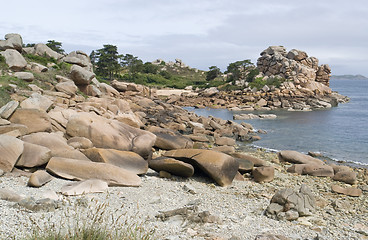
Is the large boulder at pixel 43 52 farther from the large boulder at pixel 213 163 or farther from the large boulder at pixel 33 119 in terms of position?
the large boulder at pixel 213 163

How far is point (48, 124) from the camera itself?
13.7m

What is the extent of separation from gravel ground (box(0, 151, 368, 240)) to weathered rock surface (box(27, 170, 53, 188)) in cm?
15

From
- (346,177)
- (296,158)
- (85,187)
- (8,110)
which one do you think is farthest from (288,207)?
(8,110)

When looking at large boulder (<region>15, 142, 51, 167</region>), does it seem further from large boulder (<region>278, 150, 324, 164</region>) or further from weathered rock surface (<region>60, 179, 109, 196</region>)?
large boulder (<region>278, 150, 324, 164</region>)

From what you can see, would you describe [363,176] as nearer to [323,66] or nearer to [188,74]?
[323,66]

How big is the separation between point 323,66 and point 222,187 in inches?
2878

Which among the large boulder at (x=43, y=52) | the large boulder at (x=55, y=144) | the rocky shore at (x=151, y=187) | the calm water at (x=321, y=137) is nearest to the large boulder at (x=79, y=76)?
the large boulder at (x=43, y=52)

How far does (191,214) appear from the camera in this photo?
26.6 feet

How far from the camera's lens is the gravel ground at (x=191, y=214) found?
21.9 feet

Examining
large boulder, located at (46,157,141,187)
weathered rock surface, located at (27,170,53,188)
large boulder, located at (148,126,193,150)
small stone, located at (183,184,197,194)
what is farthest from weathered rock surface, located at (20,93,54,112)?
small stone, located at (183,184,197,194)

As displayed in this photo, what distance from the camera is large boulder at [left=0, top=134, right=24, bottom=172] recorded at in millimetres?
9828

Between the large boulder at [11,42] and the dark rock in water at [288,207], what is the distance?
2831 centimetres

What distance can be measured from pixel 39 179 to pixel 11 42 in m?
25.6

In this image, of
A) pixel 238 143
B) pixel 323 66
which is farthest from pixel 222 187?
pixel 323 66
